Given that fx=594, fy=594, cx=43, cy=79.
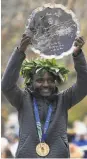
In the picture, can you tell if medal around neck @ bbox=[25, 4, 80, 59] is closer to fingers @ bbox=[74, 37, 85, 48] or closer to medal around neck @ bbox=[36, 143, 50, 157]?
fingers @ bbox=[74, 37, 85, 48]

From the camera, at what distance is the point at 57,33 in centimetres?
411

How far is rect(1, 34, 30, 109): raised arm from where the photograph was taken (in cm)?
382

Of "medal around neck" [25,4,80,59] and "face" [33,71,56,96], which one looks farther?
"medal around neck" [25,4,80,59]

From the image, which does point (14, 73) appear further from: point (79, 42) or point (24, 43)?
point (79, 42)

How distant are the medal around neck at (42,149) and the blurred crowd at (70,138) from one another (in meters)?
2.67

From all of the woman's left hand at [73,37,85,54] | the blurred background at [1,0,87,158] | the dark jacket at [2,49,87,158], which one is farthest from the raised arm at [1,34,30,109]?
the blurred background at [1,0,87,158]

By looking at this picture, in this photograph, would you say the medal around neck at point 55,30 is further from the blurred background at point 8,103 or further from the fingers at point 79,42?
the blurred background at point 8,103

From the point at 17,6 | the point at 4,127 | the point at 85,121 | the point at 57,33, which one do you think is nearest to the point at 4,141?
the point at 4,127

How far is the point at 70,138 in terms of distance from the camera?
652 cm

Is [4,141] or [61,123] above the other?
[4,141]

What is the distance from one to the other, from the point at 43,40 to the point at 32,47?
110mm

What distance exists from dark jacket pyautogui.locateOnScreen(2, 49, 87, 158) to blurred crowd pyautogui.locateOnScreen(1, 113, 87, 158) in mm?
2548

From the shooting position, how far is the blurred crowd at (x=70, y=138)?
648 cm

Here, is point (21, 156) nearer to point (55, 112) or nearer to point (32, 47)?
point (55, 112)
